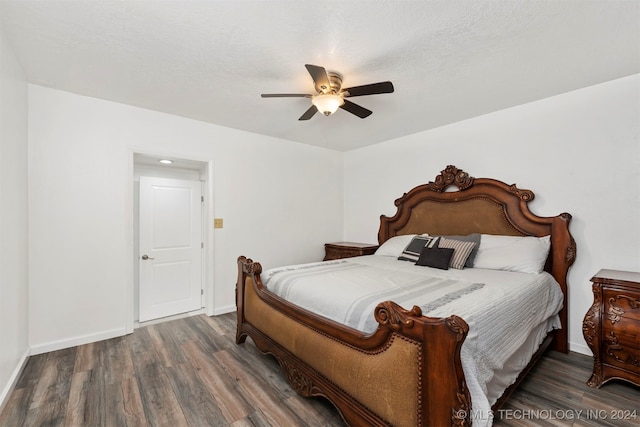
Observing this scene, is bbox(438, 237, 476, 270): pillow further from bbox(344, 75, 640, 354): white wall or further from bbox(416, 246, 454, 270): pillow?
bbox(344, 75, 640, 354): white wall

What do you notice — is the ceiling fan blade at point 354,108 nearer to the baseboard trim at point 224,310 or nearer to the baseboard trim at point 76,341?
the baseboard trim at point 224,310

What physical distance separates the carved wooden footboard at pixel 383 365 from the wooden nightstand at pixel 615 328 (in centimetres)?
174

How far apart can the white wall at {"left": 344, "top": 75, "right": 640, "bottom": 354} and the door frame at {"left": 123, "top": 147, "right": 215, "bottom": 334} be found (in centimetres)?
316

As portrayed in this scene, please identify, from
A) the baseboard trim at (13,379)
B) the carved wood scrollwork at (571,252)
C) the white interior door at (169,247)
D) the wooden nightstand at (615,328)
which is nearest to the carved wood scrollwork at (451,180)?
the carved wood scrollwork at (571,252)

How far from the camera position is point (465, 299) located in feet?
5.82

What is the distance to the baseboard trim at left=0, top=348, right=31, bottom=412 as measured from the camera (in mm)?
1855

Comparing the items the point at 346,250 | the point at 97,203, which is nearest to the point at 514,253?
the point at 346,250

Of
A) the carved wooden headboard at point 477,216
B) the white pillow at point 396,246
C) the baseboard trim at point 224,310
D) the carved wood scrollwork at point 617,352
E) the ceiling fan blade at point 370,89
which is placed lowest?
the baseboard trim at point 224,310

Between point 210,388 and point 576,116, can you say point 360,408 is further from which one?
point 576,116

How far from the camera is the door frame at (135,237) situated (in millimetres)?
3018

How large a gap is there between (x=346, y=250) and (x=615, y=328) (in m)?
2.89

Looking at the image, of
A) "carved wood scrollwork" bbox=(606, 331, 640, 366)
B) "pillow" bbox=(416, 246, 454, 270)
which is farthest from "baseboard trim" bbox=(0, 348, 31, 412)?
"carved wood scrollwork" bbox=(606, 331, 640, 366)

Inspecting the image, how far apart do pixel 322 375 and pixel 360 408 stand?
33 cm

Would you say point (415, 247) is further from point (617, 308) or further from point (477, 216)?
point (617, 308)
